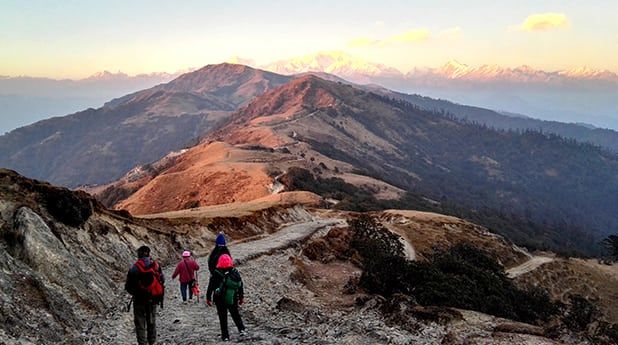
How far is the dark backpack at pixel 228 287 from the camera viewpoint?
16469mm

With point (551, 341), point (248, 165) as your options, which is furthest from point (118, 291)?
point (248, 165)

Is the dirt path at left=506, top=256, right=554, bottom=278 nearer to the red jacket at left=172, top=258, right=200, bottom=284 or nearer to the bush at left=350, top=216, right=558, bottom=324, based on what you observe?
the bush at left=350, top=216, right=558, bottom=324

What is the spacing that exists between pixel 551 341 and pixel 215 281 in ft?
38.7

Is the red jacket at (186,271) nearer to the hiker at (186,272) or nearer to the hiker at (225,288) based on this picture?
the hiker at (186,272)

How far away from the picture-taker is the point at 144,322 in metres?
15.8

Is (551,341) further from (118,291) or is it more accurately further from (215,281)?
(118,291)

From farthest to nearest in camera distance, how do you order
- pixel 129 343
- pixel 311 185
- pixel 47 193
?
1. pixel 311 185
2. pixel 47 193
3. pixel 129 343

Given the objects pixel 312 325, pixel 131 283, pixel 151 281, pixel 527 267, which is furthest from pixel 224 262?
pixel 527 267

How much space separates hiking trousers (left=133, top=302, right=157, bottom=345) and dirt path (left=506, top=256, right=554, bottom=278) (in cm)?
6409

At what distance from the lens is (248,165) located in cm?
16200

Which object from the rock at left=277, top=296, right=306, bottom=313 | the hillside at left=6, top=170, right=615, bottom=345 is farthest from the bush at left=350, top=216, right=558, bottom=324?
the rock at left=277, top=296, right=306, bottom=313

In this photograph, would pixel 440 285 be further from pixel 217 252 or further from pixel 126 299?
pixel 126 299

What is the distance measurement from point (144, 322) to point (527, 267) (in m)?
73.6

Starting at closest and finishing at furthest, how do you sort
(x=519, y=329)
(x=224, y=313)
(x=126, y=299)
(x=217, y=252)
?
(x=224, y=313) → (x=217, y=252) → (x=519, y=329) → (x=126, y=299)
